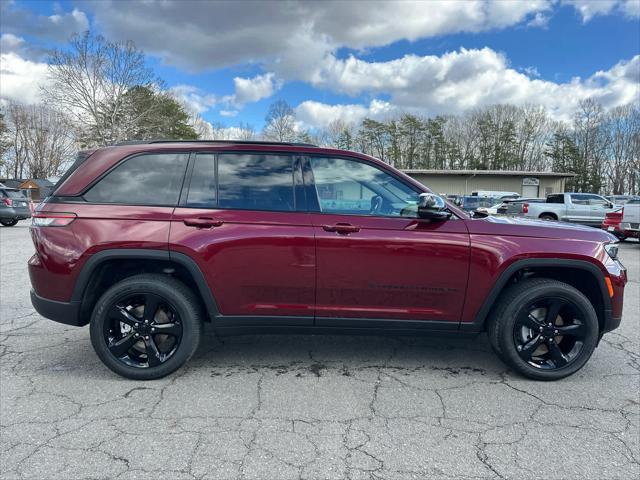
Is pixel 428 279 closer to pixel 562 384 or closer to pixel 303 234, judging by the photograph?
pixel 303 234

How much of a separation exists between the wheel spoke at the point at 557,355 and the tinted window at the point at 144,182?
321 cm

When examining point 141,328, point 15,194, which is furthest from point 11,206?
point 141,328

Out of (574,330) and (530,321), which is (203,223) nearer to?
(530,321)

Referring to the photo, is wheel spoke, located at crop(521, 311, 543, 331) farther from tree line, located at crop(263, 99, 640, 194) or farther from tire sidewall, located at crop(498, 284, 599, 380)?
tree line, located at crop(263, 99, 640, 194)

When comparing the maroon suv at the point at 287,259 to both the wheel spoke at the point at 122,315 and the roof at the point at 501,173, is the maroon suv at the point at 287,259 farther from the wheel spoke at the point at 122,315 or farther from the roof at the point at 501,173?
the roof at the point at 501,173

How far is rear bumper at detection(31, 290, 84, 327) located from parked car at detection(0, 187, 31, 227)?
637 inches

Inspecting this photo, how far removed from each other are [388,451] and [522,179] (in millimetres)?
48550

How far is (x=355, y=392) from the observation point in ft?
9.74

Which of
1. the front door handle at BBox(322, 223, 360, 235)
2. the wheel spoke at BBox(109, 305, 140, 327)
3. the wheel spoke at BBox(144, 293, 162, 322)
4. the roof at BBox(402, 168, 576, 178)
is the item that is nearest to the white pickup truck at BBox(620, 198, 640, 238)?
the front door handle at BBox(322, 223, 360, 235)

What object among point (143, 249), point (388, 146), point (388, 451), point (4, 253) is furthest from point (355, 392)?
point (388, 146)

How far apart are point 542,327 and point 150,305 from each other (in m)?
3.10

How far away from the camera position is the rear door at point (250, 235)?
3006mm

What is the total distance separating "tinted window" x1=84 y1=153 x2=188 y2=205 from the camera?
3111 millimetres

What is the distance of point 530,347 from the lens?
3.17 metres
